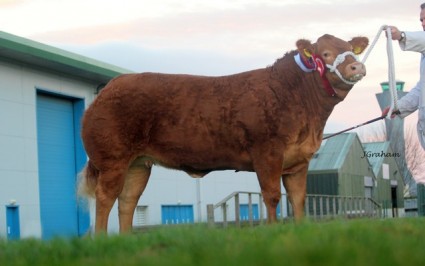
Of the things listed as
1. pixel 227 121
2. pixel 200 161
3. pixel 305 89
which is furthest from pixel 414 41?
pixel 200 161

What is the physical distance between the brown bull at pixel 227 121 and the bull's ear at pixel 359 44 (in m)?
0.24

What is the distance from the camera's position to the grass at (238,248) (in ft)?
11.4

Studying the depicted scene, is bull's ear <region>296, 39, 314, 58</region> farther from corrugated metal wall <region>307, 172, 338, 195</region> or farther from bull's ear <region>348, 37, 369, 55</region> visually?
corrugated metal wall <region>307, 172, 338, 195</region>

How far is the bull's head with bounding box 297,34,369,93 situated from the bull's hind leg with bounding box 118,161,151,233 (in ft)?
7.20

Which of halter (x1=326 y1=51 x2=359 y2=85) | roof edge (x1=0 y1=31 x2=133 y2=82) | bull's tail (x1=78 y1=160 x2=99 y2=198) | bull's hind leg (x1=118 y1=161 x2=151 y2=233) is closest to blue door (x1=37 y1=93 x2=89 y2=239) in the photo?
roof edge (x1=0 y1=31 x2=133 y2=82)

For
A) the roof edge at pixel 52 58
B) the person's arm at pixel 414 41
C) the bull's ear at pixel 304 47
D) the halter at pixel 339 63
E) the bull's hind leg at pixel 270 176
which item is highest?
the roof edge at pixel 52 58

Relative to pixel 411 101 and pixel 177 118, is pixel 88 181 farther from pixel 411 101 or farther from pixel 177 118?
pixel 411 101

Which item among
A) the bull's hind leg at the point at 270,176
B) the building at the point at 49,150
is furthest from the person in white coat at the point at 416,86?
the building at the point at 49,150

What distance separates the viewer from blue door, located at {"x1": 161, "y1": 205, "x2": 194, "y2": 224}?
2367cm

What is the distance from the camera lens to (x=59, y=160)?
66.1 ft

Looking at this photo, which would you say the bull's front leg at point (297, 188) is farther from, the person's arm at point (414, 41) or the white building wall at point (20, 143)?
the white building wall at point (20, 143)

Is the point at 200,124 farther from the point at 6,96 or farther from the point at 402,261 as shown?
the point at 6,96

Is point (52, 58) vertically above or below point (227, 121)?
above

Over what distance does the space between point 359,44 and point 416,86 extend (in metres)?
1.25
